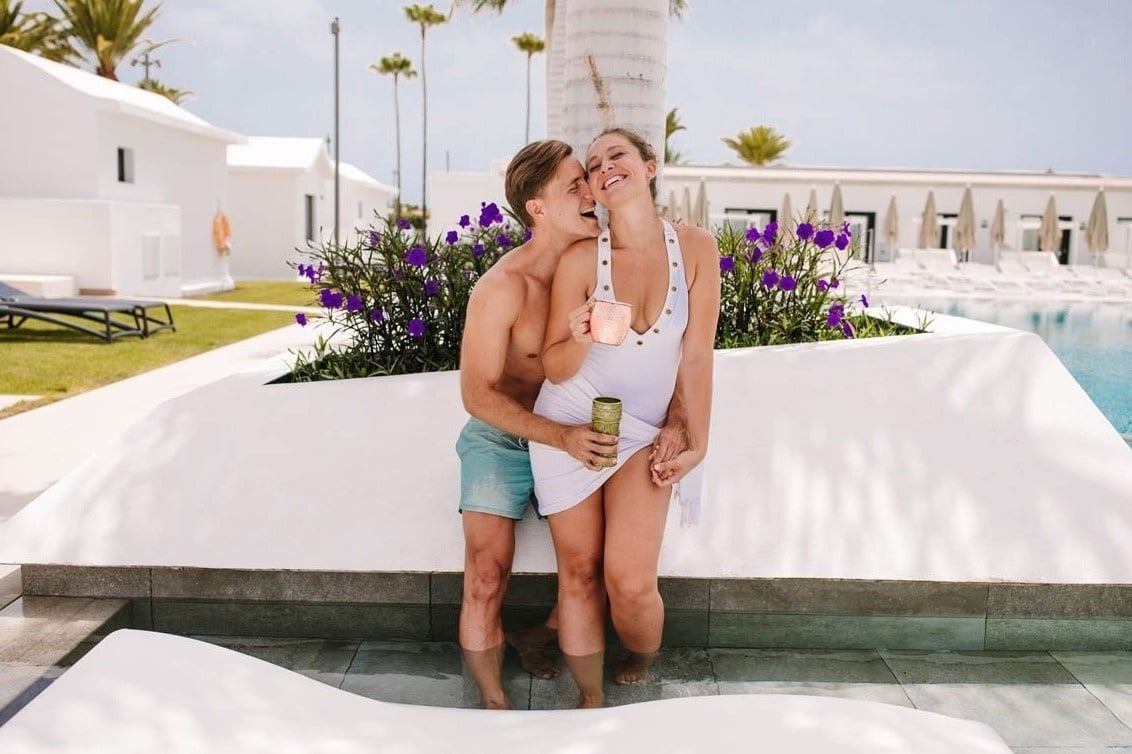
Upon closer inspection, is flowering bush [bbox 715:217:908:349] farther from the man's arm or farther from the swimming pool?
the swimming pool

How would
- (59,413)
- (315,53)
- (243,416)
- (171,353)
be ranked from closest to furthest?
(243,416) → (59,413) → (171,353) → (315,53)

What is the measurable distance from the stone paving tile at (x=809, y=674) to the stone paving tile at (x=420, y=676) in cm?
67

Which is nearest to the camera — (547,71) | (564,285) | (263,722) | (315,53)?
(263,722)

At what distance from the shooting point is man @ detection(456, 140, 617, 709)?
9.56 ft

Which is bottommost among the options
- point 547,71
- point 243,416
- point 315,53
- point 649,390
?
point 243,416

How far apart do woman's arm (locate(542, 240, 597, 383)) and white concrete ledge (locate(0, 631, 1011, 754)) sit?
100cm

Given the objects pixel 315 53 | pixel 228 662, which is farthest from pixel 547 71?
pixel 315 53

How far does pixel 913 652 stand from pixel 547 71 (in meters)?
7.71

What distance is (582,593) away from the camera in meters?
3.10

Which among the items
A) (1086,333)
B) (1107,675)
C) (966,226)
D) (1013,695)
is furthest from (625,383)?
(966,226)

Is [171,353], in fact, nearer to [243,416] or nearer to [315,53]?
[243,416]

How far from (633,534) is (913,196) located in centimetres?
2653

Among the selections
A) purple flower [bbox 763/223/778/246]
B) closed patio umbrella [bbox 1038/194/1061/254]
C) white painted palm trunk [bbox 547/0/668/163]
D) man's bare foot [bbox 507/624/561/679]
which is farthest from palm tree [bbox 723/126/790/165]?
man's bare foot [bbox 507/624/561/679]

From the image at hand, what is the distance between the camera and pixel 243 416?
4027 mm
